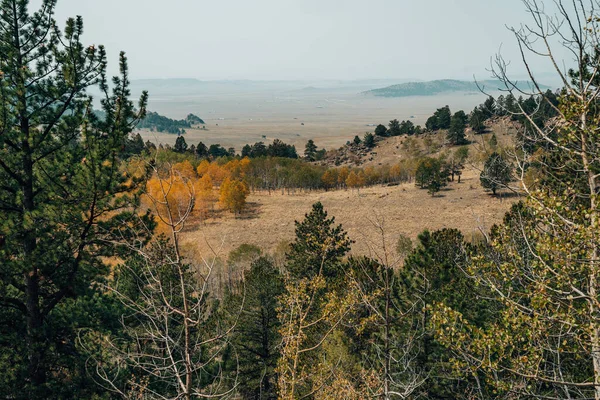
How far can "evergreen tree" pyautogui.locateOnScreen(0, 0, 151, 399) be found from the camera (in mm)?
8961

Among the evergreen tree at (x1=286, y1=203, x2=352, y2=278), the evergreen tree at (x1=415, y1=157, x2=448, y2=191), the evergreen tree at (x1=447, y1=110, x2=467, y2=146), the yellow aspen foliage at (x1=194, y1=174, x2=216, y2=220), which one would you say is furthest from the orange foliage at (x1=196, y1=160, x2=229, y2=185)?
the evergreen tree at (x1=447, y1=110, x2=467, y2=146)

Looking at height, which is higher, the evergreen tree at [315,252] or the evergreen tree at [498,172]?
the evergreen tree at [498,172]

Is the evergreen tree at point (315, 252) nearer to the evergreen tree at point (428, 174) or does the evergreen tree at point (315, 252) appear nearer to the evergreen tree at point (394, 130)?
the evergreen tree at point (428, 174)

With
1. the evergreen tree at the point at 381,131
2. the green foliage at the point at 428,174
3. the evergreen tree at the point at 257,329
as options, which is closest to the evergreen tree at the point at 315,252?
the evergreen tree at the point at 257,329

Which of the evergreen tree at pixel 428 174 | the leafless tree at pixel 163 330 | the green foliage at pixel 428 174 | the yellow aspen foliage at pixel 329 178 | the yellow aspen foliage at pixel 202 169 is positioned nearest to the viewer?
the leafless tree at pixel 163 330

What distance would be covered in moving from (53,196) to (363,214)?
211 ft

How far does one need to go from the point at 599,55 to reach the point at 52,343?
1269cm

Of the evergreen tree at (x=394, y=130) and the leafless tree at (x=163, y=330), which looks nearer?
the leafless tree at (x=163, y=330)

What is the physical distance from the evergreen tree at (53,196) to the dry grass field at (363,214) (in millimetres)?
39203

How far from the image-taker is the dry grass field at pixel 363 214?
60188 mm

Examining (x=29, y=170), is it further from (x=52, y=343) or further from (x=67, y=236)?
(x=52, y=343)

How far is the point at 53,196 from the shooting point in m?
9.31

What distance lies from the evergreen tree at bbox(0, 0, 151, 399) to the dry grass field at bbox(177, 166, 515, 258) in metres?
39.2

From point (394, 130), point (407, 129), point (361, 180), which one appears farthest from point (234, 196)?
point (394, 130)
